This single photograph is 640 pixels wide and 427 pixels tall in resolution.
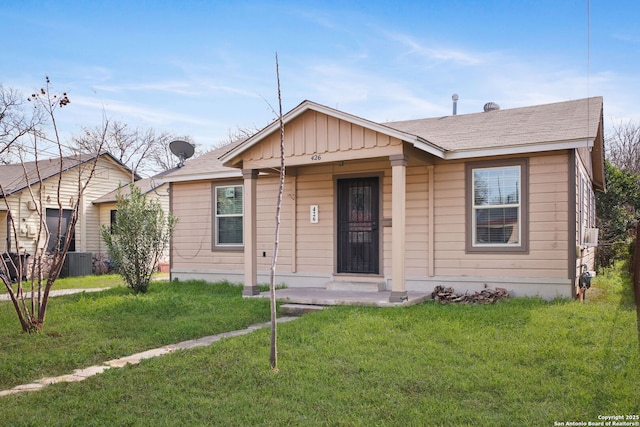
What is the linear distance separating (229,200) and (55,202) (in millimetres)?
9211

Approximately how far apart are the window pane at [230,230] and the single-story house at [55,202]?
5415 millimetres

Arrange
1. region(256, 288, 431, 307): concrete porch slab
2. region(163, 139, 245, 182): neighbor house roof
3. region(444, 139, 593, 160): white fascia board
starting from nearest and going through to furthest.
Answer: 1. region(444, 139, 593, 160): white fascia board
2. region(256, 288, 431, 307): concrete porch slab
3. region(163, 139, 245, 182): neighbor house roof

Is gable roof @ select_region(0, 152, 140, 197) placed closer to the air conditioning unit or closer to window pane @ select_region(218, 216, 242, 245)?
window pane @ select_region(218, 216, 242, 245)

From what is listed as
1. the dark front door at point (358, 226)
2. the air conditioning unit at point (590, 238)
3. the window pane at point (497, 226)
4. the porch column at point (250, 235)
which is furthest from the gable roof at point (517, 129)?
the porch column at point (250, 235)

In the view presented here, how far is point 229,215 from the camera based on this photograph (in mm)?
11383

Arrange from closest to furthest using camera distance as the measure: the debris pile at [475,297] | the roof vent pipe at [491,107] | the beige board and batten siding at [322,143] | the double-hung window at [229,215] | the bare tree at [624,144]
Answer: the beige board and batten siding at [322,143], the debris pile at [475,297], the double-hung window at [229,215], the roof vent pipe at [491,107], the bare tree at [624,144]

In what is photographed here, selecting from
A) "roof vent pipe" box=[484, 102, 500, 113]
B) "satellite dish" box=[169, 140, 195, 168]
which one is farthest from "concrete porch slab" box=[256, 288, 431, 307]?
"roof vent pipe" box=[484, 102, 500, 113]

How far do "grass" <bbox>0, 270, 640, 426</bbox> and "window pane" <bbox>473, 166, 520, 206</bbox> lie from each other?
2.14 meters

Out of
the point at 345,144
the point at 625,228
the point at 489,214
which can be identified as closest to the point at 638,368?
the point at 489,214

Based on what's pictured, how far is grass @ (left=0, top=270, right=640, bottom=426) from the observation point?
369 cm

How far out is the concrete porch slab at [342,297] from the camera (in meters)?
7.95

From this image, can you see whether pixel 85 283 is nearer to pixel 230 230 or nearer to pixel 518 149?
pixel 230 230

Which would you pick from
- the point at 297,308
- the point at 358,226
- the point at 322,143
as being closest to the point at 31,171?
the point at 358,226

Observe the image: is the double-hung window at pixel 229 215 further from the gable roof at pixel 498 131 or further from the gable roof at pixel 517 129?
the gable roof at pixel 517 129
